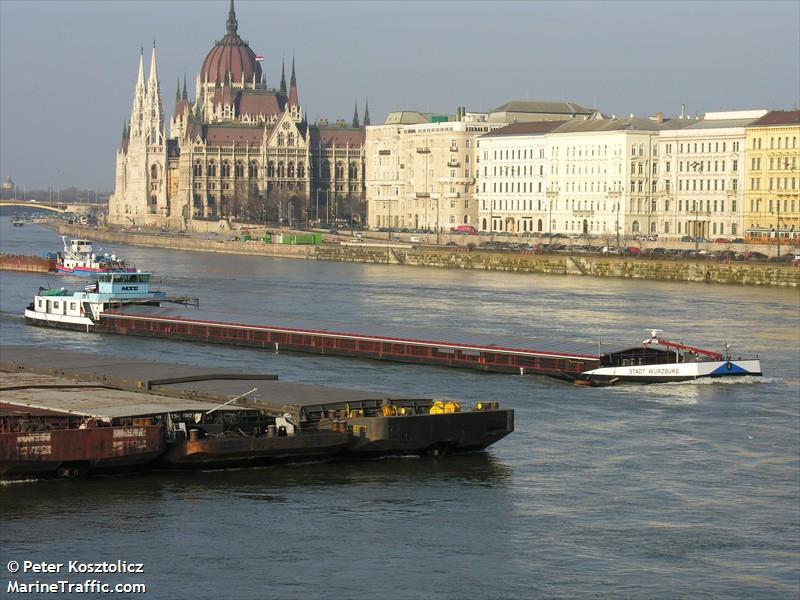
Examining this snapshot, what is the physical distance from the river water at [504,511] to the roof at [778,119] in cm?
5716

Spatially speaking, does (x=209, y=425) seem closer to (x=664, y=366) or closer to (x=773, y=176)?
(x=664, y=366)

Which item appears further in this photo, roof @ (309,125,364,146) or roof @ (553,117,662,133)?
roof @ (309,125,364,146)

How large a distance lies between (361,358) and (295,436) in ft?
63.8

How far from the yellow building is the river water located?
55620 millimetres

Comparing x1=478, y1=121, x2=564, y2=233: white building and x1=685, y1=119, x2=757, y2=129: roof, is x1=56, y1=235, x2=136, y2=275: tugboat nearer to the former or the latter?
x1=478, y1=121, x2=564, y2=233: white building

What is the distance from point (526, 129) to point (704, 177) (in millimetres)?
21493

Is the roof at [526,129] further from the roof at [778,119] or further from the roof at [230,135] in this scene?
the roof at [230,135]

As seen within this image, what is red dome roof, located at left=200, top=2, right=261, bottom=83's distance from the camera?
194625 mm

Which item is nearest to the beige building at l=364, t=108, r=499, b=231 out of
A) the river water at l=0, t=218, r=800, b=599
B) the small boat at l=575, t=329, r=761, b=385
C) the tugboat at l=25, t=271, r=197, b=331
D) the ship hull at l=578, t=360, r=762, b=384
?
the tugboat at l=25, t=271, r=197, b=331

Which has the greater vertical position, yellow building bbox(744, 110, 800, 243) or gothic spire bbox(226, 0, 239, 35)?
gothic spire bbox(226, 0, 239, 35)

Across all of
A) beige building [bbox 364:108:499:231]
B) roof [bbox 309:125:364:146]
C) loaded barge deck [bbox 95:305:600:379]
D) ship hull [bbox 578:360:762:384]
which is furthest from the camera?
roof [bbox 309:125:364:146]

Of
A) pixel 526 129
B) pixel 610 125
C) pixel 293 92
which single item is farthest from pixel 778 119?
pixel 293 92

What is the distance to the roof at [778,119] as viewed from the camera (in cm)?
10100

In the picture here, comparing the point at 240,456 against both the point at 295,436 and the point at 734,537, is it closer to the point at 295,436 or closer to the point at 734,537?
the point at 295,436
